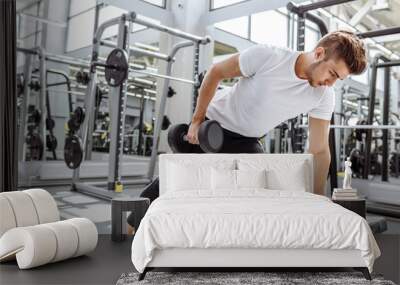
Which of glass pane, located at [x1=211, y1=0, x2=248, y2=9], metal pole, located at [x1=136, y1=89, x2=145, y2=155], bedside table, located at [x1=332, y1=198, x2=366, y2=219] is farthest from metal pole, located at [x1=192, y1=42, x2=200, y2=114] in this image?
bedside table, located at [x1=332, y1=198, x2=366, y2=219]

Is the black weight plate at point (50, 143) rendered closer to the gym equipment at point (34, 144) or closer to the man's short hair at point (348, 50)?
the gym equipment at point (34, 144)

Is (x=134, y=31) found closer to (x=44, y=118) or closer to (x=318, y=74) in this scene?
(x=44, y=118)

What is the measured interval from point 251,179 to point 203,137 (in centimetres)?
48

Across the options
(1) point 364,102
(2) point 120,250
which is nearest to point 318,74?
(2) point 120,250

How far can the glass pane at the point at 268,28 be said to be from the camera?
14.4 feet

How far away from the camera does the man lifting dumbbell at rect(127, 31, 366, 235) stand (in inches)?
126

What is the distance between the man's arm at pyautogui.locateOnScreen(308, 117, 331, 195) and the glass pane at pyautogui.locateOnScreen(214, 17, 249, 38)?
4.65ft

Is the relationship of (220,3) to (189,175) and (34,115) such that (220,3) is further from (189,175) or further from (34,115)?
(34,115)

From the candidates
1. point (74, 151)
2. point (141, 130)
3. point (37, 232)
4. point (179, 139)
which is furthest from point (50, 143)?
point (37, 232)

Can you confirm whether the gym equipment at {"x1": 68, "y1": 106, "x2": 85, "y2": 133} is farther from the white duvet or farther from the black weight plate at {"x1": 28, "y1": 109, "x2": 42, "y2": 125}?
the white duvet

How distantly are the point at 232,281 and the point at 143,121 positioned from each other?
14.4 feet

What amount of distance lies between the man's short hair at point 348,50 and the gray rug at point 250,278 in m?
1.56

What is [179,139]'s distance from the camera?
3416 mm

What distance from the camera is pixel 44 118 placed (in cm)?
556
